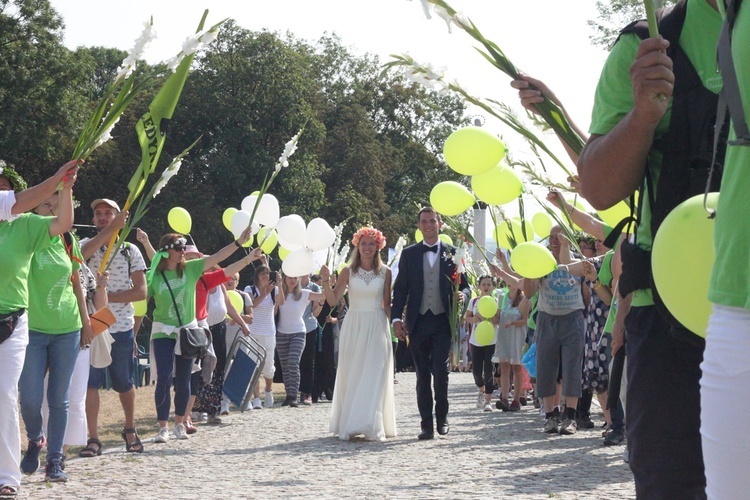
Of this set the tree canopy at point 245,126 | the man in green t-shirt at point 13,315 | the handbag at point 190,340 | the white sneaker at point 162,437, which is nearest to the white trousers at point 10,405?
the man in green t-shirt at point 13,315

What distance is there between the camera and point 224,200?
161 ft

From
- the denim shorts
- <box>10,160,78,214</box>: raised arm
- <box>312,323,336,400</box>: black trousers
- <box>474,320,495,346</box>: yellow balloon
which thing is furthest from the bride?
<box>312,323,336,400</box>: black trousers

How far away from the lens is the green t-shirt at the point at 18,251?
7004 mm

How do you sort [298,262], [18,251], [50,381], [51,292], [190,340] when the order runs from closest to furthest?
[18,251], [51,292], [50,381], [190,340], [298,262]

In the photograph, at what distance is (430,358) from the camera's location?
12.0m

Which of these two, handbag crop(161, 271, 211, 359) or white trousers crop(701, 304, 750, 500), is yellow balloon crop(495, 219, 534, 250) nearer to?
handbag crop(161, 271, 211, 359)

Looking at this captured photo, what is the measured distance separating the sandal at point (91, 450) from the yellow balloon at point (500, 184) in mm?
4259

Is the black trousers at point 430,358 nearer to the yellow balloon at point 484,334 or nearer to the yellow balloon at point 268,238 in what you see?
the yellow balloon at point 268,238

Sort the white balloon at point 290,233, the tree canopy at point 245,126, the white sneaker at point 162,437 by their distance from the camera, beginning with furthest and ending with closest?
the tree canopy at point 245,126 < the white balloon at point 290,233 < the white sneaker at point 162,437

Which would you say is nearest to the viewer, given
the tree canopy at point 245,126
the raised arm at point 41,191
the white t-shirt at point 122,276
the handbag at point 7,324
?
the raised arm at point 41,191

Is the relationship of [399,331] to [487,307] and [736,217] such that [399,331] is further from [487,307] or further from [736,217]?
[736,217]

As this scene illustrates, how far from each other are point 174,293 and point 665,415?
894cm

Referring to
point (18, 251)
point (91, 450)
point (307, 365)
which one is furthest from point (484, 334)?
point (18, 251)

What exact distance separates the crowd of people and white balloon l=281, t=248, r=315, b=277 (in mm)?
955
